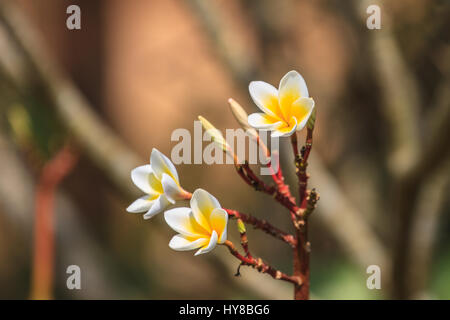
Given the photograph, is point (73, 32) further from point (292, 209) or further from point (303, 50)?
point (292, 209)

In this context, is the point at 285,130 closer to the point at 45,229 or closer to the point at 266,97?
the point at 266,97

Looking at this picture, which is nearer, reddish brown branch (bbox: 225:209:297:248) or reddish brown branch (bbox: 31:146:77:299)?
reddish brown branch (bbox: 225:209:297:248)

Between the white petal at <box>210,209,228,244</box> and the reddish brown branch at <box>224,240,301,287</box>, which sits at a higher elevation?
the white petal at <box>210,209,228,244</box>

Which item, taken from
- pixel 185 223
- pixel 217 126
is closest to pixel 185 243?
pixel 185 223

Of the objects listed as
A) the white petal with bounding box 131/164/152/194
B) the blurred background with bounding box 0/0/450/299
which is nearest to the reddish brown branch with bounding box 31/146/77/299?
the blurred background with bounding box 0/0/450/299

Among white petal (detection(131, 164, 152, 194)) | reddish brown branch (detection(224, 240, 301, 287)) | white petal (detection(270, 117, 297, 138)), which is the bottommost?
reddish brown branch (detection(224, 240, 301, 287))

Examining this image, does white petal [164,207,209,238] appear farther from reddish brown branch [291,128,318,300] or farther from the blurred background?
the blurred background

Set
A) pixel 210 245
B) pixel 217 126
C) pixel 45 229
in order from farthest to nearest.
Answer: pixel 217 126
pixel 45 229
pixel 210 245
